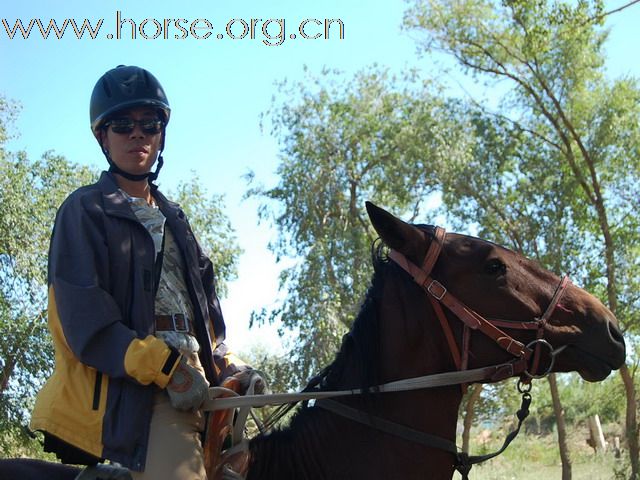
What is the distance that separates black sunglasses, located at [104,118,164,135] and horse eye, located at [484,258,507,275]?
1.88m

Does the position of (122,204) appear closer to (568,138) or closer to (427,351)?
(427,351)

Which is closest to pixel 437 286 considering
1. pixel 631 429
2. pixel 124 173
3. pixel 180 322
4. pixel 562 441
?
pixel 180 322

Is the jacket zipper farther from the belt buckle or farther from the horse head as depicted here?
the horse head

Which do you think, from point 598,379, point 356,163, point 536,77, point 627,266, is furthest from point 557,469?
point 598,379

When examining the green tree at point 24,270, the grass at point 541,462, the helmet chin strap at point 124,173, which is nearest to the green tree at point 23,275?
the green tree at point 24,270

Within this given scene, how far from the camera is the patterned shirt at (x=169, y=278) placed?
11.7ft

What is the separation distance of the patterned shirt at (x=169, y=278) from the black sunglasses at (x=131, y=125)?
355mm

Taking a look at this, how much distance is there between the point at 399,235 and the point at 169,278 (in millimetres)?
1164

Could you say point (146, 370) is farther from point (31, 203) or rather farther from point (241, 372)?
point (31, 203)

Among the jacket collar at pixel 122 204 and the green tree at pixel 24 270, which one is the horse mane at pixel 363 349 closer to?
the jacket collar at pixel 122 204

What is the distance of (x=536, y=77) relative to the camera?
17672 mm

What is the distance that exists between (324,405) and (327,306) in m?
15.4

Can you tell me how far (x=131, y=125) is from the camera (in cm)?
388

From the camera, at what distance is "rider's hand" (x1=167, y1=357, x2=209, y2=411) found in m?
3.23
